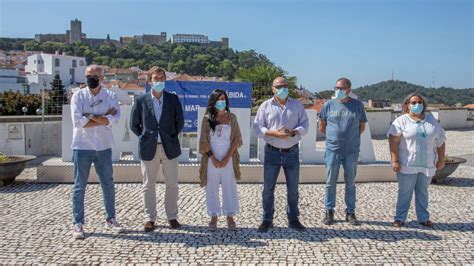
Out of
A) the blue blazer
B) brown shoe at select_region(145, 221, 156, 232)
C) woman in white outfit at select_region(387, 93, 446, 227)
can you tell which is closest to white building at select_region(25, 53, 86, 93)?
the blue blazer

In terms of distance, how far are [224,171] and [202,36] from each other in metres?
184

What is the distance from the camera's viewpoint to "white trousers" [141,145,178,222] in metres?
5.75

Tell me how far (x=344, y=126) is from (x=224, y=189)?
1667 millimetres

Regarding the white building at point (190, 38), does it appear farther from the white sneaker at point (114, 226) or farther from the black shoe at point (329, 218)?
the white sneaker at point (114, 226)

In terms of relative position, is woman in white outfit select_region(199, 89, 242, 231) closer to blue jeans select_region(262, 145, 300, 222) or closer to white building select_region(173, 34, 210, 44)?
blue jeans select_region(262, 145, 300, 222)

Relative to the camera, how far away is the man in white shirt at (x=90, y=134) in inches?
217

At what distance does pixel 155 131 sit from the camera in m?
5.68

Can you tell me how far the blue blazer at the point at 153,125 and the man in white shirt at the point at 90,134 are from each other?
10.7 inches

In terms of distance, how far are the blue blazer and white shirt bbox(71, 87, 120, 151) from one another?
0.90ft

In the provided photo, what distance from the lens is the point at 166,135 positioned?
5.69 metres

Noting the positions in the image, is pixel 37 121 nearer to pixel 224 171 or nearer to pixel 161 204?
pixel 161 204

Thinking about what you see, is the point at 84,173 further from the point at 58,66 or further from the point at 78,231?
the point at 58,66

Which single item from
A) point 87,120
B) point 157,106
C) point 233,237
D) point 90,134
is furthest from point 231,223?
point 87,120

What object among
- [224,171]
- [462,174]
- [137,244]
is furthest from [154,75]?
[462,174]
